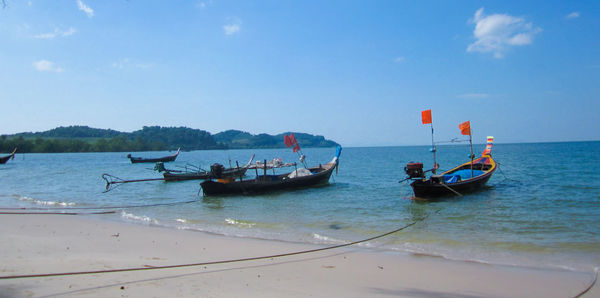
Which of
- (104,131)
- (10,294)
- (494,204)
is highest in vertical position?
(104,131)

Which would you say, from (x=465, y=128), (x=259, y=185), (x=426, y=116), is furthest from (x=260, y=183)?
(x=465, y=128)

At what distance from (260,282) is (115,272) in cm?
239

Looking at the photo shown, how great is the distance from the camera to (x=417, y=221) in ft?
41.8

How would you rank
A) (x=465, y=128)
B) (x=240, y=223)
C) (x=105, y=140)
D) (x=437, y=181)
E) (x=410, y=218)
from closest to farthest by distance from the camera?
(x=240, y=223), (x=410, y=218), (x=437, y=181), (x=465, y=128), (x=105, y=140)

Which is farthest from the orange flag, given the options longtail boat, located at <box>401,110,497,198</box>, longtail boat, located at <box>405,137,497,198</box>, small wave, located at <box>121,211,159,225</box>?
small wave, located at <box>121,211,159,225</box>

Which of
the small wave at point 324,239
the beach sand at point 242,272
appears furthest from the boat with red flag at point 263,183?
the small wave at point 324,239

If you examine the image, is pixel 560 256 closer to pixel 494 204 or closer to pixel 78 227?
pixel 494 204

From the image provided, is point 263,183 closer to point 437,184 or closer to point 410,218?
point 437,184

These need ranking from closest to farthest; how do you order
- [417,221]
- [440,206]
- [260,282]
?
[260,282] < [417,221] < [440,206]

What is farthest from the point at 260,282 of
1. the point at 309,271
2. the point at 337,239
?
the point at 337,239

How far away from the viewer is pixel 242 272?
6.36 m

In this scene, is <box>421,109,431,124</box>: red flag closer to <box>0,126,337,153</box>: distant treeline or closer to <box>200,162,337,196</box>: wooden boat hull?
<box>200,162,337,196</box>: wooden boat hull

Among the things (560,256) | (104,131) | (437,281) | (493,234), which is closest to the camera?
(437,281)

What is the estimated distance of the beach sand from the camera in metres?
5.26
